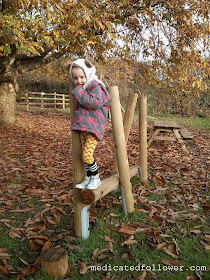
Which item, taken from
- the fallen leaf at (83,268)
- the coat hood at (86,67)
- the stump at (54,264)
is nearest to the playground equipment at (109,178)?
the coat hood at (86,67)

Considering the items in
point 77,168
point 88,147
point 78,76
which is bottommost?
point 77,168

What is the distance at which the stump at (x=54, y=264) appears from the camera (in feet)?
7.49

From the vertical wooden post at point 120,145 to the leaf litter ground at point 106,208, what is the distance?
313mm

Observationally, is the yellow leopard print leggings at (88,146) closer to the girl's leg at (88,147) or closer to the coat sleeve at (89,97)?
the girl's leg at (88,147)

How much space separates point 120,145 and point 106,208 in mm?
1042

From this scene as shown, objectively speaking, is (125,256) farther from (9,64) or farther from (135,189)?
(9,64)

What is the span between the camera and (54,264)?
2.28 metres

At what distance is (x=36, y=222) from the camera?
336 cm

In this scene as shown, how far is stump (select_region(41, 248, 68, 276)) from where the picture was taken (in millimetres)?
Result: 2283

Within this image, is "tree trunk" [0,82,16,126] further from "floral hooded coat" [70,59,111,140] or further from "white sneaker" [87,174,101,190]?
"white sneaker" [87,174,101,190]

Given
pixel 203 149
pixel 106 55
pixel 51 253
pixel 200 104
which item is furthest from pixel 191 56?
pixel 200 104

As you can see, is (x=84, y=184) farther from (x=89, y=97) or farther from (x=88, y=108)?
(x=89, y=97)

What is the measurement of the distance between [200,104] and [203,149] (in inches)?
529

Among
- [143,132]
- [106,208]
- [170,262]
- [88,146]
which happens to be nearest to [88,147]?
[88,146]
